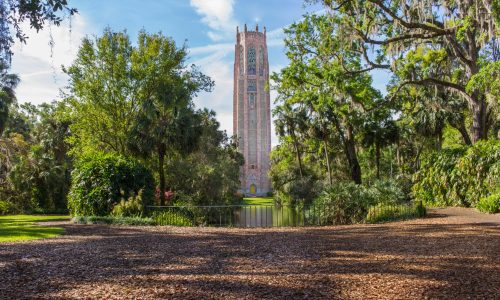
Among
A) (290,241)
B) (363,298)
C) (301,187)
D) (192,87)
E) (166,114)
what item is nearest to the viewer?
(363,298)

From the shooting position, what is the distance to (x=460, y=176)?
18.9 metres

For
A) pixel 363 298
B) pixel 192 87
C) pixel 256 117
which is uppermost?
pixel 256 117

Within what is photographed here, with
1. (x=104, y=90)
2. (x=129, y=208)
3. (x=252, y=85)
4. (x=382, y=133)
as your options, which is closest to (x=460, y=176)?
(x=382, y=133)

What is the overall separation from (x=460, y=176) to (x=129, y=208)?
1491 cm

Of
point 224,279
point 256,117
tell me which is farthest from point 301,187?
point 256,117

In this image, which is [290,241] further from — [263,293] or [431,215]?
[431,215]

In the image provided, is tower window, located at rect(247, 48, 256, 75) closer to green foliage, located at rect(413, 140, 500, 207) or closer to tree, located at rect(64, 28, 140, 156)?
tree, located at rect(64, 28, 140, 156)

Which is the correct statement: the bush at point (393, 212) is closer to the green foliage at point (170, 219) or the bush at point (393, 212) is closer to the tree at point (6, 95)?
the green foliage at point (170, 219)

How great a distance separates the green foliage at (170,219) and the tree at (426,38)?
8.95m

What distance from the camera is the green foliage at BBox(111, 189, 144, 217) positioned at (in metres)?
15.5

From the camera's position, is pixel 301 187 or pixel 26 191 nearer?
pixel 26 191

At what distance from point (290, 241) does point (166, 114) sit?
15.0 m

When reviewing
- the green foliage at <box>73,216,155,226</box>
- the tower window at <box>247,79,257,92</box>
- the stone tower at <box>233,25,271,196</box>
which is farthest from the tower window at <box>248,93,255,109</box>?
the green foliage at <box>73,216,155,226</box>

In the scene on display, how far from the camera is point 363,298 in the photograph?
4.50 metres
